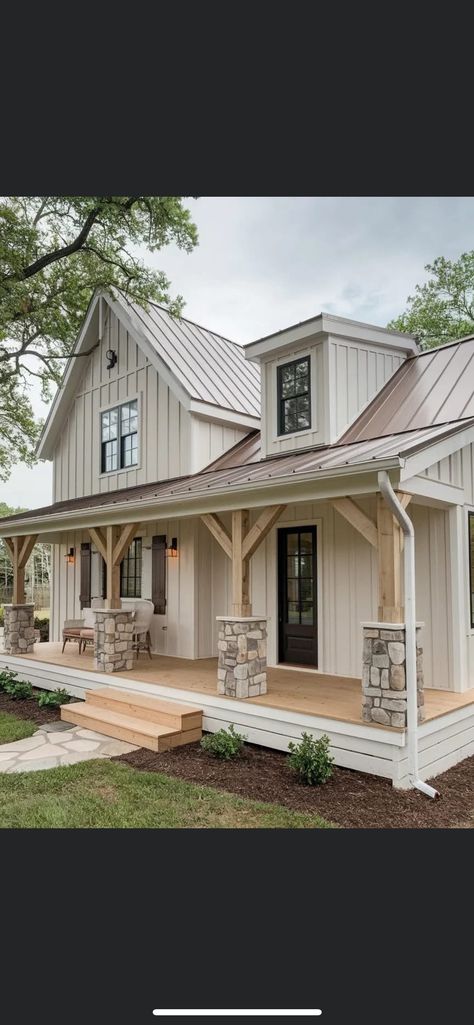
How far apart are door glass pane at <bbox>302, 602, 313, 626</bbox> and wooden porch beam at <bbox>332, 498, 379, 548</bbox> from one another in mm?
2654

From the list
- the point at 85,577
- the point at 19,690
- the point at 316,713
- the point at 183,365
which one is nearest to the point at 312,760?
the point at 316,713

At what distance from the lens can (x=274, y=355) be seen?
8391 mm

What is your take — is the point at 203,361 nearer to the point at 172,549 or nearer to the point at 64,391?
the point at 64,391

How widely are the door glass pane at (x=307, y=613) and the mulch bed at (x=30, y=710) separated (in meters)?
3.27

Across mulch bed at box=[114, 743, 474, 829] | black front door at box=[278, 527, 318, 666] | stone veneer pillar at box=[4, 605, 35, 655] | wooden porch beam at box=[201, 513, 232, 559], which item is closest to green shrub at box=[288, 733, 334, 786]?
mulch bed at box=[114, 743, 474, 829]

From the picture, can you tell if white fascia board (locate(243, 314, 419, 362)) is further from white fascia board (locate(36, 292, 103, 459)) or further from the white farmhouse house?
white fascia board (locate(36, 292, 103, 459))

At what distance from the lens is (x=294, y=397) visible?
820 centimetres

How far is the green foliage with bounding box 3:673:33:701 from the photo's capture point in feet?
28.3

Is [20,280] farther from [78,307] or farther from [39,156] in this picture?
[39,156]

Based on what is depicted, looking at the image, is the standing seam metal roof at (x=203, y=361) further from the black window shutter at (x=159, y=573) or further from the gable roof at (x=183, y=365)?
the black window shutter at (x=159, y=573)

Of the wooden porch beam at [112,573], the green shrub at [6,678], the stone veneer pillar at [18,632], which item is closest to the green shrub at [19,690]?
the green shrub at [6,678]

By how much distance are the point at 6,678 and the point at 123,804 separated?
5650 mm

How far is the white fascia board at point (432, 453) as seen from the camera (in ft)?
16.2
